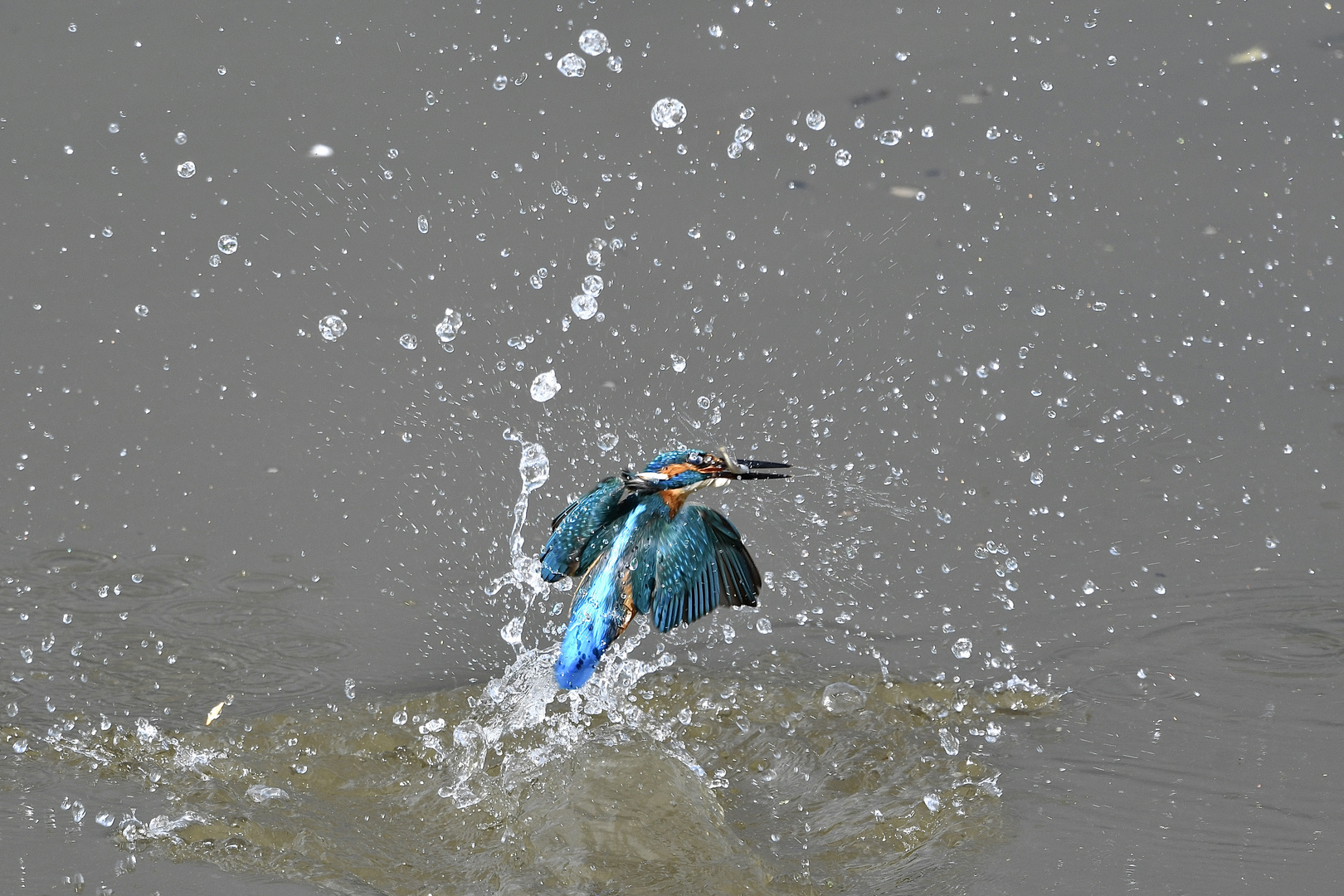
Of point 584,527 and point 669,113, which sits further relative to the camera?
point 669,113

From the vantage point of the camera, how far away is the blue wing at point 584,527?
7.82 ft

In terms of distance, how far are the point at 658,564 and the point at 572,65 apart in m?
1.83

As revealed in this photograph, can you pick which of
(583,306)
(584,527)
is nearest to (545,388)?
(583,306)

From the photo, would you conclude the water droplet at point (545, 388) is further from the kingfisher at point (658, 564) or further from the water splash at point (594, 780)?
the kingfisher at point (658, 564)

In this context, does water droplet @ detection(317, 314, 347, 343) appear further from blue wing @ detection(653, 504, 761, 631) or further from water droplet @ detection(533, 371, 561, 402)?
blue wing @ detection(653, 504, 761, 631)

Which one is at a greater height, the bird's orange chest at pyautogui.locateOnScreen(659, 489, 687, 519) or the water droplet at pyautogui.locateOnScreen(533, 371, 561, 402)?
the water droplet at pyautogui.locateOnScreen(533, 371, 561, 402)

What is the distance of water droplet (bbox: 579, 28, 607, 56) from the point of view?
3.57 metres

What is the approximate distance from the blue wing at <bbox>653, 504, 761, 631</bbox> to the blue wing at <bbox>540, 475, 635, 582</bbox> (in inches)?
4.5

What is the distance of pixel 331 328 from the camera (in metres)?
3.26

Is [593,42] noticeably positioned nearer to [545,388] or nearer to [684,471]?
[545,388]

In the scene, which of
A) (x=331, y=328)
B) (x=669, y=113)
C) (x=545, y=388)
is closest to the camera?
(x=545, y=388)

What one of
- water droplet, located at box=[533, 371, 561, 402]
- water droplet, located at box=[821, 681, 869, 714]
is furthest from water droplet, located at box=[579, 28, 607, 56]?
water droplet, located at box=[821, 681, 869, 714]

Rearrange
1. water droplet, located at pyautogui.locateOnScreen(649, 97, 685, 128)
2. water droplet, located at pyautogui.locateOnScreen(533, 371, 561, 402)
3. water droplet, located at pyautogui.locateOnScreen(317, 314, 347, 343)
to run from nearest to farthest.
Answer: water droplet, located at pyautogui.locateOnScreen(533, 371, 561, 402), water droplet, located at pyautogui.locateOnScreen(317, 314, 347, 343), water droplet, located at pyautogui.locateOnScreen(649, 97, 685, 128)

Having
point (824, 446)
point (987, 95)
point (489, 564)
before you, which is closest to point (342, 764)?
point (489, 564)
